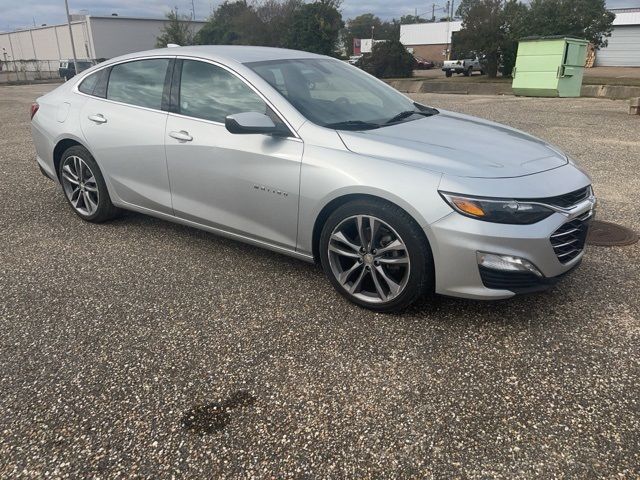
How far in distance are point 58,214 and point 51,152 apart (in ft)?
2.35

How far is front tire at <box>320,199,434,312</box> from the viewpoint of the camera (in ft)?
9.66

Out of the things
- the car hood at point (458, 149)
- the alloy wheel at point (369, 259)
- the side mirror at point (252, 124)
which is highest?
the side mirror at point (252, 124)

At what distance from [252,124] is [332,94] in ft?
2.65

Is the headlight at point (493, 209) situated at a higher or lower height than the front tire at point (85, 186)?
higher

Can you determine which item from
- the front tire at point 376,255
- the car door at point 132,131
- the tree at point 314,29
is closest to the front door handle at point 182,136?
the car door at point 132,131

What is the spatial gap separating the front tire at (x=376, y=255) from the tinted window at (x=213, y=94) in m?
0.98

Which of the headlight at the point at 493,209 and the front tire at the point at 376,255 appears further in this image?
the front tire at the point at 376,255

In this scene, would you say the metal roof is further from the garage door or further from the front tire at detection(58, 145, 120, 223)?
the front tire at detection(58, 145, 120, 223)

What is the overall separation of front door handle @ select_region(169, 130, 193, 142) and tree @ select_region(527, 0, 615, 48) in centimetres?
2472

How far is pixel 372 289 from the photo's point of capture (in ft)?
10.8

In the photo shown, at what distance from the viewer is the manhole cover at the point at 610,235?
433cm

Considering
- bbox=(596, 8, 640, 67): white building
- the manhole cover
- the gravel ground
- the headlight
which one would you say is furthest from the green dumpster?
bbox=(596, 8, 640, 67): white building

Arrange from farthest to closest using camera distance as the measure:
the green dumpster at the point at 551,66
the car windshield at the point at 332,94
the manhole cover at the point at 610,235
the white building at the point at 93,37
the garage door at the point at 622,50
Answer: the white building at the point at 93,37 → the garage door at the point at 622,50 → the green dumpster at the point at 551,66 → the manhole cover at the point at 610,235 → the car windshield at the point at 332,94

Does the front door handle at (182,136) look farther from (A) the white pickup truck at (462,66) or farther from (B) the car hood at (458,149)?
(A) the white pickup truck at (462,66)
